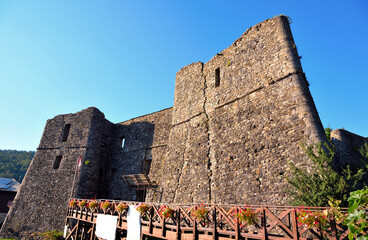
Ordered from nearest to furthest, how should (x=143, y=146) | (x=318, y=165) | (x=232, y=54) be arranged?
(x=318, y=165) < (x=232, y=54) < (x=143, y=146)

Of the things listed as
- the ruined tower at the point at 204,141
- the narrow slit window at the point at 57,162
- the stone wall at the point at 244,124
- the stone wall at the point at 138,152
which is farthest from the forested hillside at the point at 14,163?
the stone wall at the point at 244,124

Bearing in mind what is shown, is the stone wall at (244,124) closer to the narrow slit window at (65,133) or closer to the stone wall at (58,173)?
the stone wall at (58,173)

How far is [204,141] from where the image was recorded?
37.6ft

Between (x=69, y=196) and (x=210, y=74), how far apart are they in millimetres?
12728

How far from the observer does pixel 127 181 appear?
15.8 metres

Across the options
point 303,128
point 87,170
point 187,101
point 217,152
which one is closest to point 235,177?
point 217,152

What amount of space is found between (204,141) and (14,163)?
70.1m

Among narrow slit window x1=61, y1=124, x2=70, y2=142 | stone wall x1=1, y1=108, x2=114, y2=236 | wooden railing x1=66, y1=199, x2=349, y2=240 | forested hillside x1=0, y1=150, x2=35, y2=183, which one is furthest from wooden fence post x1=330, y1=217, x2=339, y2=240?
forested hillside x1=0, y1=150, x2=35, y2=183

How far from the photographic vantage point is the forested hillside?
5647cm

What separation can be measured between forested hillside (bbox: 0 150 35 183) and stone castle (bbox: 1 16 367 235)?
5002 cm

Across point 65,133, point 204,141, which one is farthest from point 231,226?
point 65,133

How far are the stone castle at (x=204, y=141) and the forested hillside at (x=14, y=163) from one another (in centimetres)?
5002

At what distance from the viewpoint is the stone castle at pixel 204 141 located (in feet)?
27.0

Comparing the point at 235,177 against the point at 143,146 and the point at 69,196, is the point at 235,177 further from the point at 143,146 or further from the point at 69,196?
the point at 69,196
